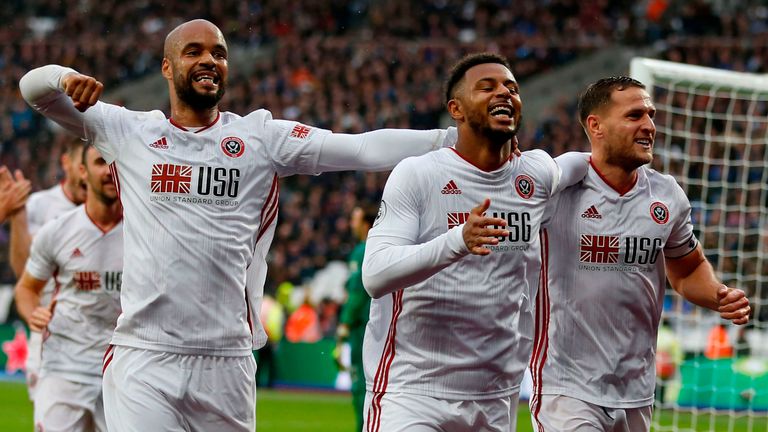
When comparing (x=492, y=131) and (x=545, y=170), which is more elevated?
(x=492, y=131)

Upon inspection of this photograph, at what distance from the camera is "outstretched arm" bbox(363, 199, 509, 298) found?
4531 millimetres

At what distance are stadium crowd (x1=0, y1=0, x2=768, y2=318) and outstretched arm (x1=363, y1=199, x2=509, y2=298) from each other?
16884 millimetres

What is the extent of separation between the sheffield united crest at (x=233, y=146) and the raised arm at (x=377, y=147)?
361 mm

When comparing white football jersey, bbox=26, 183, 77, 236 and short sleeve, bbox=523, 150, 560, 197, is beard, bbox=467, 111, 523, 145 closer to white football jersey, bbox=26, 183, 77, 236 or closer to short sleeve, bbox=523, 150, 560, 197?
short sleeve, bbox=523, 150, 560, 197

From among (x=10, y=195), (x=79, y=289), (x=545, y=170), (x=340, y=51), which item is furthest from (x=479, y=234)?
(x=340, y=51)

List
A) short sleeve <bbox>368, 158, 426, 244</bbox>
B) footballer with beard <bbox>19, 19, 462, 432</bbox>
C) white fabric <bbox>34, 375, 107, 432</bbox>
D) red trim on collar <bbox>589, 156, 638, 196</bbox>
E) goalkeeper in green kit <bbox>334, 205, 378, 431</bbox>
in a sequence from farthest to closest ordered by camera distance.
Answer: goalkeeper in green kit <bbox>334, 205, 378, 431</bbox> < white fabric <bbox>34, 375, 107, 432</bbox> < red trim on collar <bbox>589, 156, 638, 196</bbox> < footballer with beard <bbox>19, 19, 462, 432</bbox> < short sleeve <bbox>368, 158, 426, 244</bbox>

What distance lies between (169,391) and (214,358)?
0.80 feet

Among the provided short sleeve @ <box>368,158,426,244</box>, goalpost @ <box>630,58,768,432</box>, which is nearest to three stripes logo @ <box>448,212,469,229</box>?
short sleeve @ <box>368,158,426,244</box>

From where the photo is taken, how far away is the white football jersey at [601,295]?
5957mm

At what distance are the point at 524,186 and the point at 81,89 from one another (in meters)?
1.95

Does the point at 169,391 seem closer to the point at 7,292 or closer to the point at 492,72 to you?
the point at 492,72

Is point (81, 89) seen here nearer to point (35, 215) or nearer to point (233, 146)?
point (233, 146)

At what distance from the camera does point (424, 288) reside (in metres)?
5.14

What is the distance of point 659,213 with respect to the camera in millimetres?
6113
